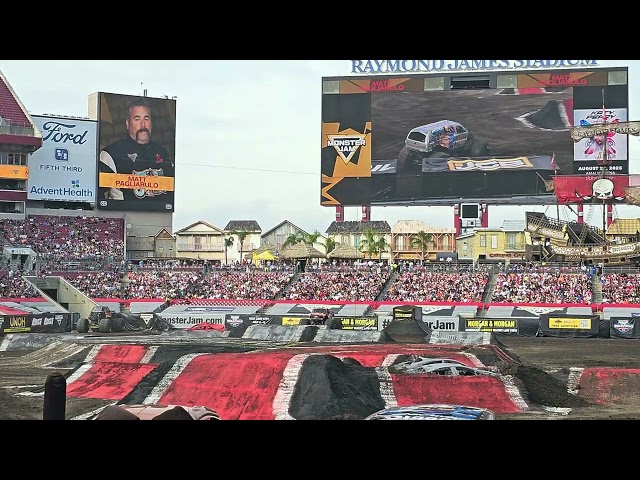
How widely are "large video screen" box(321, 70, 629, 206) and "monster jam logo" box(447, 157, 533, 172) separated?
0.08 meters

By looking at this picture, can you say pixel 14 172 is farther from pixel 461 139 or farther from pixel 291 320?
pixel 461 139

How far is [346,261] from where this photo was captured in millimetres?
73125

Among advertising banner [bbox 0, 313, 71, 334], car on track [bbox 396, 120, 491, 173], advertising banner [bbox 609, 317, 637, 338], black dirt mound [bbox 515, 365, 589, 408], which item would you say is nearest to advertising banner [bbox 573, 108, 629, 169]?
car on track [bbox 396, 120, 491, 173]

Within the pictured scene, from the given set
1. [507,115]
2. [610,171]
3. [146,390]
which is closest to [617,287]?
Result: [610,171]

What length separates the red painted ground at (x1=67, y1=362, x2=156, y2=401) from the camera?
947 inches

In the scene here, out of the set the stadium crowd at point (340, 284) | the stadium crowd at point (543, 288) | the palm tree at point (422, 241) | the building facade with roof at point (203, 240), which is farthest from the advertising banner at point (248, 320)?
the building facade with roof at point (203, 240)

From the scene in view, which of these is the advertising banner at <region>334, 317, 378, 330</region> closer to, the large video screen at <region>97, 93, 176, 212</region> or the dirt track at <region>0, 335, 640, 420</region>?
the dirt track at <region>0, 335, 640, 420</region>

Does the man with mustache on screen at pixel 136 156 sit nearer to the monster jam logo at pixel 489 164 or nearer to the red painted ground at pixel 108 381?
the monster jam logo at pixel 489 164

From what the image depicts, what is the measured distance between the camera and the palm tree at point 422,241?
309 feet

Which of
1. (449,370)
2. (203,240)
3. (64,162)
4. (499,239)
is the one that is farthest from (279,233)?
(449,370)

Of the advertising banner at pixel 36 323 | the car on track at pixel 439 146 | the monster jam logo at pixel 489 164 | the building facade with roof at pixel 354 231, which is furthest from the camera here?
the building facade with roof at pixel 354 231

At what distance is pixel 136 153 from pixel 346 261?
70.7ft

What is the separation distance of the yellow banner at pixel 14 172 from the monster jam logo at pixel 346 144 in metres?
25.3
